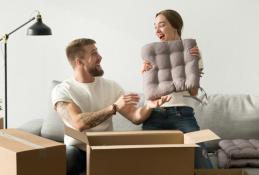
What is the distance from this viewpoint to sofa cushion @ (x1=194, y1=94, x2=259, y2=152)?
3.09 meters

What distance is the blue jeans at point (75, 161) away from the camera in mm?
2262

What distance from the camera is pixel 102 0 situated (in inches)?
137

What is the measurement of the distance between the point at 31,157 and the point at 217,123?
150 cm

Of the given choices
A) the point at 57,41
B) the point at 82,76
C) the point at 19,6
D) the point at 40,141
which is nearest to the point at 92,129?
the point at 82,76

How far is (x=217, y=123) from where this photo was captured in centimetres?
309

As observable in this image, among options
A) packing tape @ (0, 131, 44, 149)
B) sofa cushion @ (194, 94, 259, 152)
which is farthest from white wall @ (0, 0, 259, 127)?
packing tape @ (0, 131, 44, 149)

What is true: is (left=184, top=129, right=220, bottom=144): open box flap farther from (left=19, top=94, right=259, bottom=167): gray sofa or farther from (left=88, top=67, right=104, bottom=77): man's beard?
(left=19, top=94, right=259, bottom=167): gray sofa

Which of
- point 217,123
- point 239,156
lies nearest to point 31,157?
point 239,156

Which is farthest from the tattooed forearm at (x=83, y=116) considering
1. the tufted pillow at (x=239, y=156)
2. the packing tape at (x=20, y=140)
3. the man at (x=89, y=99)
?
the tufted pillow at (x=239, y=156)

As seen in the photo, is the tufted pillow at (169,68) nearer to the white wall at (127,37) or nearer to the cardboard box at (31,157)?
the cardboard box at (31,157)

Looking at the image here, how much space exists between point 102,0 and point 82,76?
3.41ft

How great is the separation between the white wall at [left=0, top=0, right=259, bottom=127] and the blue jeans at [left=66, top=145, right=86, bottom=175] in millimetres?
1245

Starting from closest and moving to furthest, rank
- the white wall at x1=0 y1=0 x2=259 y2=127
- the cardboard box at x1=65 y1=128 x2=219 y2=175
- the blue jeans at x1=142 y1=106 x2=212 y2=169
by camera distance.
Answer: the cardboard box at x1=65 y1=128 x2=219 y2=175 → the blue jeans at x1=142 y1=106 x2=212 y2=169 → the white wall at x1=0 y1=0 x2=259 y2=127

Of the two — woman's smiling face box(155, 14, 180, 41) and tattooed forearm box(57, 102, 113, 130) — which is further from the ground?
woman's smiling face box(155, 14, 180, 41)
